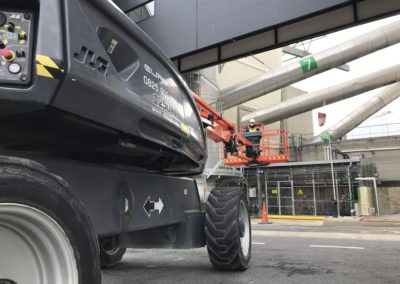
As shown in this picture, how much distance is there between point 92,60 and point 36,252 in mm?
1193

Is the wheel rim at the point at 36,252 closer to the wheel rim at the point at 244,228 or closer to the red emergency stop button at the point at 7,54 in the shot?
the red emergency stop button at the point at 7,54

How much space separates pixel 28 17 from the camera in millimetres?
2223

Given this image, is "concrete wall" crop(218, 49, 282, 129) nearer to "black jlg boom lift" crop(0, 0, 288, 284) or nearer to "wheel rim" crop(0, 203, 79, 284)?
"black jlg boom lift" crop(0, 0, 288, 284)

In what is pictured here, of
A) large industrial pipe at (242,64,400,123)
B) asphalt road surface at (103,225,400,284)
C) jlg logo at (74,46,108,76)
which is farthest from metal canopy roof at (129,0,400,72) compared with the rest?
large industrial pipe at (242,64,400,123)

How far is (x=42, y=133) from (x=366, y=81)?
87.2 feet

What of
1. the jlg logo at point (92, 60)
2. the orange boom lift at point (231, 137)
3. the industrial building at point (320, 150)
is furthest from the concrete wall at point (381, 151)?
the jlg logo at point (92, 60)

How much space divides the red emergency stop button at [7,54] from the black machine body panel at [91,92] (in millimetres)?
75

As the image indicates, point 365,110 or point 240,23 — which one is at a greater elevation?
point 365,110

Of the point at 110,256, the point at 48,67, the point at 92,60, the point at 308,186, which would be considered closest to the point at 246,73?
the point at 308,186

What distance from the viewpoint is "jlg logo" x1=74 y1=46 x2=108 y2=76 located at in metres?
2.45

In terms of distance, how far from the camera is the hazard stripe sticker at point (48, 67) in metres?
2.17

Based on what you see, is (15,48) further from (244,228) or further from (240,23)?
(240,23)

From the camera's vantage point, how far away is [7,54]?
2.11 metres

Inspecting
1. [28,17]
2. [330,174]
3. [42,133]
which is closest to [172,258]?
[42,133]
